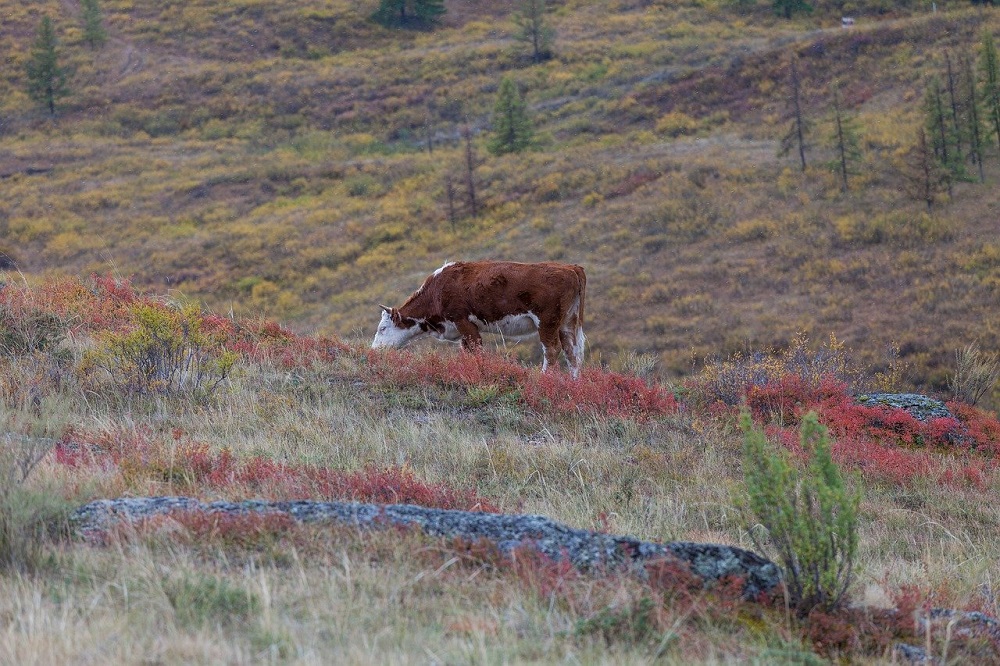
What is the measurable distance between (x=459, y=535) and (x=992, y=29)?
50.6 meters

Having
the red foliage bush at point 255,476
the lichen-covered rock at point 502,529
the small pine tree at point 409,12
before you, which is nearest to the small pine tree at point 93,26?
the small pine tree at point 409,12

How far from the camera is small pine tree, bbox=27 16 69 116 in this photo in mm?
56219

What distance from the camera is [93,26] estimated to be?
64.2 meters

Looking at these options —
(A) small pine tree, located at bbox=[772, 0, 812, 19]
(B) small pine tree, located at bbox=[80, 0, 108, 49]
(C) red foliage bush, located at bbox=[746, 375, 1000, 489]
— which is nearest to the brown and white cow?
(C) red foliage bush, located at bbox=[746, 375, 1000, 489]

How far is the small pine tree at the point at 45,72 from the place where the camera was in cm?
5622

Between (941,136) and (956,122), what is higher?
(956,122)

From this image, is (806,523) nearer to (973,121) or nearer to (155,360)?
(155,360)

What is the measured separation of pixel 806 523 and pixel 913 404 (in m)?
7.41

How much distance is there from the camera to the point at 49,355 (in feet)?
26.4

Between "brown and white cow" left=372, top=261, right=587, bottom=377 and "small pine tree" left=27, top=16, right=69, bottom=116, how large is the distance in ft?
175

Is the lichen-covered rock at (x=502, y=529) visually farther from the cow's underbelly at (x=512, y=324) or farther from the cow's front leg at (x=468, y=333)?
the cow's underbelly at (x=512, y=324)

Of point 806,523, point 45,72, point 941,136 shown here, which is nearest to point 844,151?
point 941,136

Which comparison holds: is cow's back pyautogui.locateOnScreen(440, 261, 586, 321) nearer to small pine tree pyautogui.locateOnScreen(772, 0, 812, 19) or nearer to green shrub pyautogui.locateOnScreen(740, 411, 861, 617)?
green shrub pyautogui.locateOnScreen(740, 411, 861, 617)

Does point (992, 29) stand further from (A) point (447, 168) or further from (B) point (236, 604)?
(B) point (236, 604)
